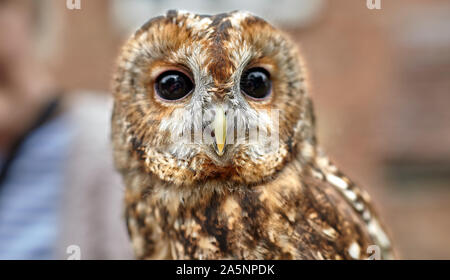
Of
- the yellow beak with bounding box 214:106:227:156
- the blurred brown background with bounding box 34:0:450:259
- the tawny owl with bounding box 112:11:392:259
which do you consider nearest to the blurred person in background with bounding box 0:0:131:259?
the tawny owl with bounding box 112:11:392:259

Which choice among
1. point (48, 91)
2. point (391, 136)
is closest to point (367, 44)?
point (391, 136)

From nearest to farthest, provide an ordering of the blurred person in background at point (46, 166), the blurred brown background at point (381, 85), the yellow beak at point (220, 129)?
the yellow beak at point (220, 129) < the blurred person in background at point (46, 166) < the blurred brown background at point (381, 85)

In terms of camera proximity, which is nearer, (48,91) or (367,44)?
(48,91)

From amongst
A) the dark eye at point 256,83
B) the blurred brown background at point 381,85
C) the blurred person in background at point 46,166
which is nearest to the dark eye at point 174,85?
the dark eye at point 256,83

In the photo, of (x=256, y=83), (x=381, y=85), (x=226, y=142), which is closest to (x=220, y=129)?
(x=226, y=142)

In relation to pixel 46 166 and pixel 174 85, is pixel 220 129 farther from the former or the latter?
pixel 46 166

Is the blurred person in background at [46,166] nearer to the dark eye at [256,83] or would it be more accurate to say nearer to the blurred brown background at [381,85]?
the dark eye at [256,83]
